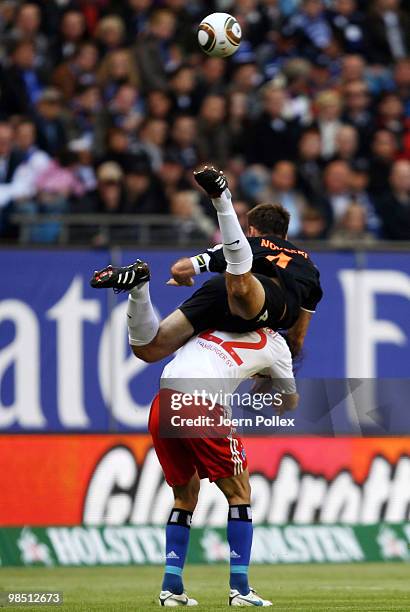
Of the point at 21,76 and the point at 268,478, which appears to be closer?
the point at 268,478

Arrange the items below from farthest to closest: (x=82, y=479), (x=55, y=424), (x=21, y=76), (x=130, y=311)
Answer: (x=21, y=76) < (x=55, y=424) < (x=82, y=479) < (x=130, y=311)

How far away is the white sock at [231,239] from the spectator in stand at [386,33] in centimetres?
1150

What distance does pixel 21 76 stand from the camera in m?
16.8

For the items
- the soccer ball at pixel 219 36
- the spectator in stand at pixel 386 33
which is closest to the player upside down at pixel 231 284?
the soccer ball at pixel 219 36

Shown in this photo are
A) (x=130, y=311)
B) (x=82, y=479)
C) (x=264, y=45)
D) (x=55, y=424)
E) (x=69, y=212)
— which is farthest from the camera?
(x=264, y=45)

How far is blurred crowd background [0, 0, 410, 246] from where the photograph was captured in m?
15.6

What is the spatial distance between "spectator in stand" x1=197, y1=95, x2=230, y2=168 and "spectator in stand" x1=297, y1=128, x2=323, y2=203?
2.94ft

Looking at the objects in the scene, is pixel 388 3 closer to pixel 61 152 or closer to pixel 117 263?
pixel 61 152

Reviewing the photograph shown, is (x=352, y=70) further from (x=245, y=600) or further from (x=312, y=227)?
(x=245, y=600)

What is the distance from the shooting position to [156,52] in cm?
1789

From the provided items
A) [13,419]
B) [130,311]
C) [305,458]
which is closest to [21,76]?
[13,419]

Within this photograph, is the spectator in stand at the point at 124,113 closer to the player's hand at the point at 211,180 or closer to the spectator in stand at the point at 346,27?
the spectator in stand at the point at 346,27

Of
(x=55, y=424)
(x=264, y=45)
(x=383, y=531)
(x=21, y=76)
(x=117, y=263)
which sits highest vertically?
(x=264, y=45)

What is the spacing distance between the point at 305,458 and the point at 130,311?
470 centimetres
